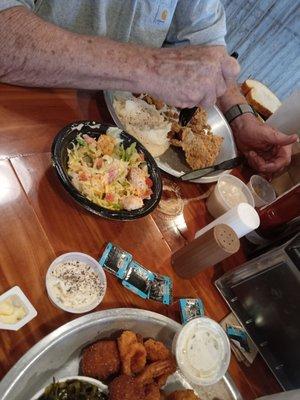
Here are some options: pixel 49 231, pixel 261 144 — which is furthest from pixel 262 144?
pixel 49 231

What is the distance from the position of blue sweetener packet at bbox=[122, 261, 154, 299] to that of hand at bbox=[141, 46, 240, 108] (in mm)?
769

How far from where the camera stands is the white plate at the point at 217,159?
5.41 feet

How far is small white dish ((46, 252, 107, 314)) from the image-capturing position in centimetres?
107

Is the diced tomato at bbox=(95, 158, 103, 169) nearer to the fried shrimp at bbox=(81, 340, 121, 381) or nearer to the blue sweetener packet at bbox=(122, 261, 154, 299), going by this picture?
the blue sweetener packet at bbox=(122, 261, 154, 299)

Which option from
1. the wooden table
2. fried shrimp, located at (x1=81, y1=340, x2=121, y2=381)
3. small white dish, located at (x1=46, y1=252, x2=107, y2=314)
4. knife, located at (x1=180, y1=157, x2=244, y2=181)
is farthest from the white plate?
fried shrimp, located at (x1=81, y1=340, x2=121, y2=381)

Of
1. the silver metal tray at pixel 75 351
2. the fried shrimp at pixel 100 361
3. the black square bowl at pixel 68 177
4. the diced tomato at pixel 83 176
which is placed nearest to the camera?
the silver metal tray at pixel 75 351

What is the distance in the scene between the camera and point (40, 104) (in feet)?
4.96

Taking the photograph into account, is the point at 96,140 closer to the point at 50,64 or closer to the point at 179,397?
the point at 50,64

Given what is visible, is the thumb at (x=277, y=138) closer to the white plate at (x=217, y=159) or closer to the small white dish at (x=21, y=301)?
the white plate at (x=217, y=159)

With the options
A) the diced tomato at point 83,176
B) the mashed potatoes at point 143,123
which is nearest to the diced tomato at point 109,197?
the diced tomato at point 83,176

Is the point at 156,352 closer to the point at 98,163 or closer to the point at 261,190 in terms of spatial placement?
the point at 98,163

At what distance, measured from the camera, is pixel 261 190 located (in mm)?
2016

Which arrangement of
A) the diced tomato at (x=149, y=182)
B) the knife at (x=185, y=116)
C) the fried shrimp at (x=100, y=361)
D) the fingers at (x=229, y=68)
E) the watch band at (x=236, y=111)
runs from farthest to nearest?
the watch band at (x=236, y=111)
the knife at (x=185, y=116)
the fingers at (x=229, y=68)
the diced tomato at (x=149, y=182)
the fried shrimp at (x=100, y=361)

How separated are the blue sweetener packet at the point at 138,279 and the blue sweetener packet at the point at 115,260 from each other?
0.06 feet
